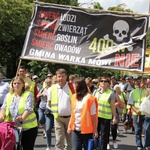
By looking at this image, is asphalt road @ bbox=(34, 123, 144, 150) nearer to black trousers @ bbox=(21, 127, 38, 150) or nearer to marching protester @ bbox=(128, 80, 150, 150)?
marching protester @ bbox=(128, 80, 150, 150)

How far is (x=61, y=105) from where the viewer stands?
7195 millimetres

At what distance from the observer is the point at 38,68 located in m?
27.6

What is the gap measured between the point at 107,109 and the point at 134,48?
4.64 ft

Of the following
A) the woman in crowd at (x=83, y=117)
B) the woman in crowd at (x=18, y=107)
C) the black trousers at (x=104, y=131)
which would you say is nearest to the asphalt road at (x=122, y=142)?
the black trousers at (x=104, y=131)

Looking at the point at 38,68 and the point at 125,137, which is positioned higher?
the point at 38,68

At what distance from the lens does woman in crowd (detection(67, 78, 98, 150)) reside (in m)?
5.95

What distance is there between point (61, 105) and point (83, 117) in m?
1.30

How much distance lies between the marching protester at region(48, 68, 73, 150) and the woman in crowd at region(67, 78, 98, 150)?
3.59 ft

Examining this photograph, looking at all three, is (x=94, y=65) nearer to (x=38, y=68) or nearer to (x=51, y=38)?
(x=51, y=38)

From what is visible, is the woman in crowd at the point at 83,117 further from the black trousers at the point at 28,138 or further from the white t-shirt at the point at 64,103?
the white t-shirt at the point at 64,103

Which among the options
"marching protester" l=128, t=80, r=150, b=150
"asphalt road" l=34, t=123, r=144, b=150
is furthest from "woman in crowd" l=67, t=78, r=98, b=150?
"asphalt road" l=34, t=123, r=144, b=150

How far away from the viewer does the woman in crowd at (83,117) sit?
5953 mm

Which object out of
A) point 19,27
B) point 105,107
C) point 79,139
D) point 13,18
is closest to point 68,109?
point 105,107

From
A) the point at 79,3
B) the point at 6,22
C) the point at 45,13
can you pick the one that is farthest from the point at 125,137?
the point at 79,3
